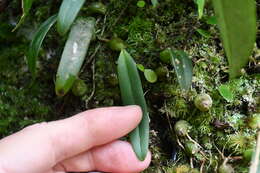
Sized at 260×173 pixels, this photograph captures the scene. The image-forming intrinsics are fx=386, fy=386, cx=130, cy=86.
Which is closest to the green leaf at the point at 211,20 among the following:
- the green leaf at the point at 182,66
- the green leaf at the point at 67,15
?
the green leaf at the point at 182,66

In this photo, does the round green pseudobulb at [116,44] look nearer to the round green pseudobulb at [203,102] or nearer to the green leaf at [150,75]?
the green leaf at [150,75]

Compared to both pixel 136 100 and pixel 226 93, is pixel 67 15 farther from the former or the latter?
pixel 226 93

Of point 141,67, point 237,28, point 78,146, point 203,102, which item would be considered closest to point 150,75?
point 141,67

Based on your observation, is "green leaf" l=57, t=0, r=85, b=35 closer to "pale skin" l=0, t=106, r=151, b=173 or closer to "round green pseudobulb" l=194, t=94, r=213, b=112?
"pale skin" l=0, t=106, r=151, b=173

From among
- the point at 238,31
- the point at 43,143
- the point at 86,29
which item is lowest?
the point at 43,143

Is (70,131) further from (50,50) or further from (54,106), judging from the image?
(50,50)

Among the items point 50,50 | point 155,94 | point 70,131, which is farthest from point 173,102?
point 50,50

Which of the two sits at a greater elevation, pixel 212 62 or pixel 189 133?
pixel 212 62
